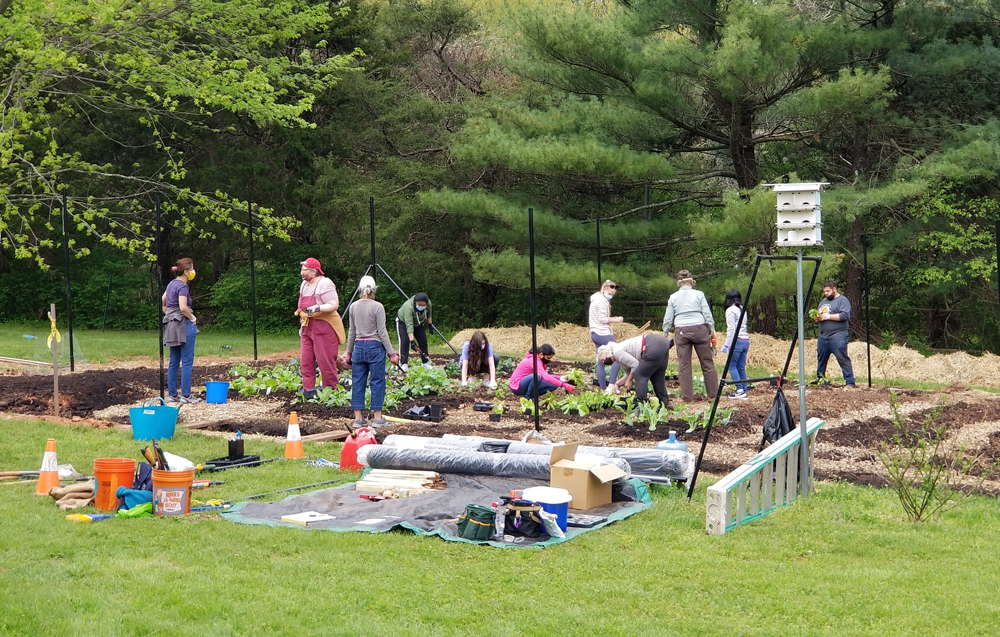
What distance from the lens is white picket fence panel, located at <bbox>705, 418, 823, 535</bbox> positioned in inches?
249

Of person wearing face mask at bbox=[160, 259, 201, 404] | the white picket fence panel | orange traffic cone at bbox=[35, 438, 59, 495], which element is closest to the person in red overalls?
person wearing face mask at bbox=[160, 259, 201, 404]

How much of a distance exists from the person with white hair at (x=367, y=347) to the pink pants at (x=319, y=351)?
1264mm

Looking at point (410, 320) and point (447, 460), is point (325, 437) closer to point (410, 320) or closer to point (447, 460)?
point (447, 460)

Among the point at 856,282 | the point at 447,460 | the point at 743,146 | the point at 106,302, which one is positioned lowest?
the point at 447,460

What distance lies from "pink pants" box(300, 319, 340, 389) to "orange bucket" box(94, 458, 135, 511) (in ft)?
15.5

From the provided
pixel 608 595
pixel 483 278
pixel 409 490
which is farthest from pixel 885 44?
pixel 608 595

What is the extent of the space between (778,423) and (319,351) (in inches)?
227

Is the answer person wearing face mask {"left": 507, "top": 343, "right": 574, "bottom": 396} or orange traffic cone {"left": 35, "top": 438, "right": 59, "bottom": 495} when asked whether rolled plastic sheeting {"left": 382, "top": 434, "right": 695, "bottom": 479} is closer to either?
orange traffic cone {"left": 35, "top": 438, "right": 59, "bottom": 495}

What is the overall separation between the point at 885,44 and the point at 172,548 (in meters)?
17.4

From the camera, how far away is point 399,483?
764 cm

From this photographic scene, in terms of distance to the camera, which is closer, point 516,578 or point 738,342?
point 516,578

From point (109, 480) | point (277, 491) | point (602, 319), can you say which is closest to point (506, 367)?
point (602, 319)

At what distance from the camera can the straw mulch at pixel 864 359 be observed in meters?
16.3

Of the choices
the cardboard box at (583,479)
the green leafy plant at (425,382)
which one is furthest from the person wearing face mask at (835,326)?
the cardboard box at (583,479)
